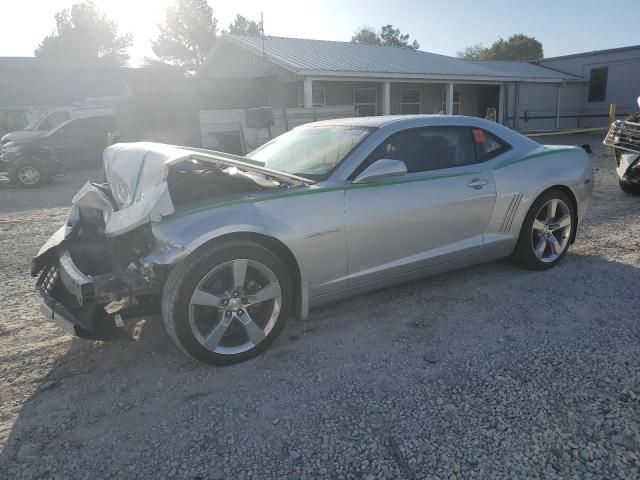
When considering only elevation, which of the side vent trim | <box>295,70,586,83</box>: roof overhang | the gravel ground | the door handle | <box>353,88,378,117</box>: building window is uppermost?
<box>295,70,586,83</box>: roof overhang

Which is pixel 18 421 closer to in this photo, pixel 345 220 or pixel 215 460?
pixel 215 460

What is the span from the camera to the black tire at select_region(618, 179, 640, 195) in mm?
7914

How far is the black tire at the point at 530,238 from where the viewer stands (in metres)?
4.35

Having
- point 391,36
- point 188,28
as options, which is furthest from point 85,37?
point 391,36

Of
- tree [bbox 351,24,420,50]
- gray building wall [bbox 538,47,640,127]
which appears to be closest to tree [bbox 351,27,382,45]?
tree [bbox 351,24,420,50]

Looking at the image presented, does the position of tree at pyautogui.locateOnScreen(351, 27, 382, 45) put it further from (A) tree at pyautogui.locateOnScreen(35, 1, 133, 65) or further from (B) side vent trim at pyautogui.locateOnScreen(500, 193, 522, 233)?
(B) side vent trim at pyautogui.locateOnScreen(500, 193, 522, 233)

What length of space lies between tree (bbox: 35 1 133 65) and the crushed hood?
213 ft

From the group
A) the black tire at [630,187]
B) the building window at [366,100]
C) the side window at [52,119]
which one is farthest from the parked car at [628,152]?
the side window at [52,119]

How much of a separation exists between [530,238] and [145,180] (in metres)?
3.35

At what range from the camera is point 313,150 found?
12.9 feet

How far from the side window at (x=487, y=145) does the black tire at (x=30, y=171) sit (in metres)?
11.8

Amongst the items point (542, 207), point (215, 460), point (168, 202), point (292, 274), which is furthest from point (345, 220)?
point (542, 207)

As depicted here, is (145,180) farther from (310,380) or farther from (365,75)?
(365,75)

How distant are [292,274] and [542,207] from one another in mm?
2589
